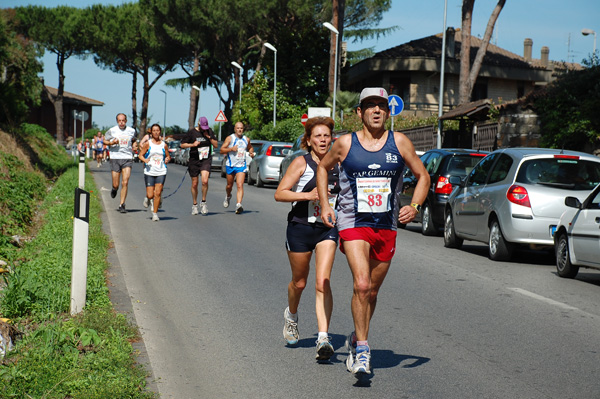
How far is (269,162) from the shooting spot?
30.1m

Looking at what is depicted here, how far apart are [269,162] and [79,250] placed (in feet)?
75.8

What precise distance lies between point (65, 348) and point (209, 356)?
41.0 inches

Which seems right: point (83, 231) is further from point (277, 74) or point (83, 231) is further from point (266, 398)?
point (277, 74)

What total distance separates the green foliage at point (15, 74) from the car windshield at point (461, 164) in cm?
1597

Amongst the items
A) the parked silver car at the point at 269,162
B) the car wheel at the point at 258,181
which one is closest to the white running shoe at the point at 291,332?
the parked silver car at the point at 269,162

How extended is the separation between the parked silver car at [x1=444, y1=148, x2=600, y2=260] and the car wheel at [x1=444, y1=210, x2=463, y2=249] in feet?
2.81

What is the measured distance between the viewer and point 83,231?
7.12 meters

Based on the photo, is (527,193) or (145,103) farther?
(145,103)

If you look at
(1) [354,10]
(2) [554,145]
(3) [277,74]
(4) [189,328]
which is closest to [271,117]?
(3) [277,74]

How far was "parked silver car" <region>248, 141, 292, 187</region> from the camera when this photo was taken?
3012 centimetres

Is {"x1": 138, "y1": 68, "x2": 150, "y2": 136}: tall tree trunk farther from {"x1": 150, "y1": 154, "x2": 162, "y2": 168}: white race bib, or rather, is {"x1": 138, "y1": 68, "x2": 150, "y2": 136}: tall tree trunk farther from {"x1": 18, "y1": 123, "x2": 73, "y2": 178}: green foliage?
{"x1": 150, "y1": 154, "x2": 162, "y2": 168}: white race bib

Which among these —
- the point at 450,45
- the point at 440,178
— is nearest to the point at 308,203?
the point at 440,178

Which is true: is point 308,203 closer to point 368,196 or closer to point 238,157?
point 368,196

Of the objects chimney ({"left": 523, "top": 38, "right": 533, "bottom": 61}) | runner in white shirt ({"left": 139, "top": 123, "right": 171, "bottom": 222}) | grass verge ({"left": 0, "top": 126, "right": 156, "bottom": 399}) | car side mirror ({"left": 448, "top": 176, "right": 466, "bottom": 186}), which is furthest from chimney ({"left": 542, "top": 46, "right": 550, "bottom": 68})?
grass verge ({"left": 0, "top": 126, "right": 156, "bottom": 399})
